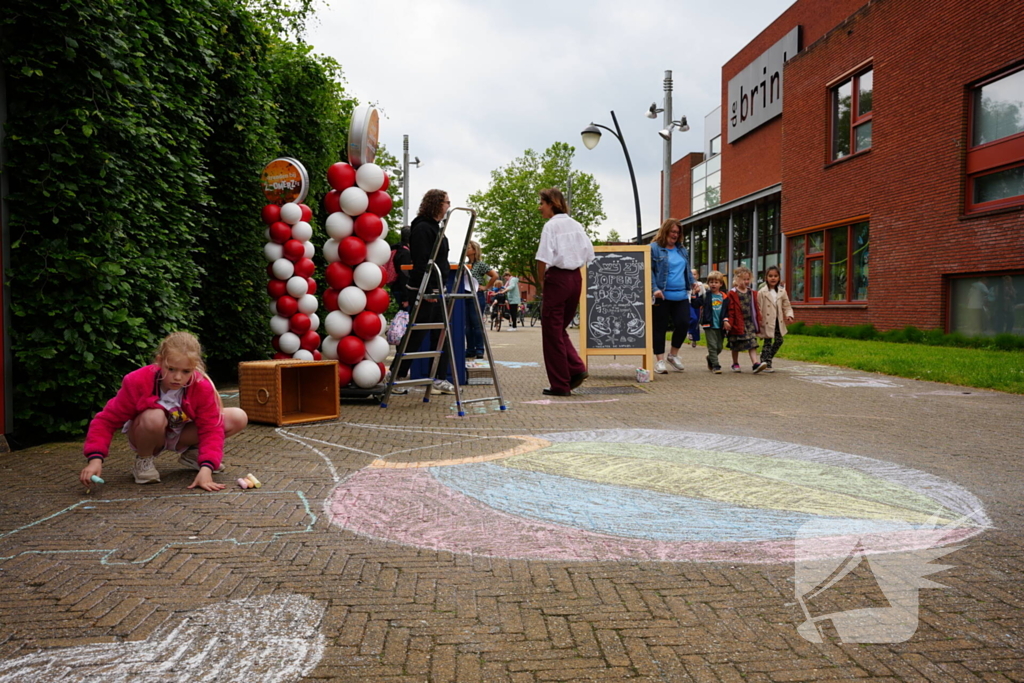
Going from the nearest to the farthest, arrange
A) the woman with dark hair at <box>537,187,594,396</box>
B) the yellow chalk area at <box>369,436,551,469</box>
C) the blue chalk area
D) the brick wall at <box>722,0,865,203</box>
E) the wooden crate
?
the blue chalk area < the yellow chalk area at <box>369,436,551,469</box> < the wooden crate < the woman with dark hair at <box>537,187,594,396</box> < the brick wall at <box>722,0,865,203</box>

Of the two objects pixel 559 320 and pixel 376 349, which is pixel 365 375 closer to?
pixel 376 349

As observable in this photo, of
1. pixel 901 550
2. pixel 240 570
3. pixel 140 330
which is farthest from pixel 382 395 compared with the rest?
pixel 901 550

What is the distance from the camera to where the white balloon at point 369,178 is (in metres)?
8.13

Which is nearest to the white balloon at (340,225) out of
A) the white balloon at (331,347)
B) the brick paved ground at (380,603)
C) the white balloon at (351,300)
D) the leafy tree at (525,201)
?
the white balloon at (351,300)

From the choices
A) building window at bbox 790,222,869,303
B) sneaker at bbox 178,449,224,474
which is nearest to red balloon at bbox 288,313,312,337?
sneaker at bbox 178,449,224,474

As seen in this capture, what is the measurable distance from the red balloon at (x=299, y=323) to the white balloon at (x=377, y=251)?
189cm

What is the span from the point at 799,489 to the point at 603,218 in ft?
187

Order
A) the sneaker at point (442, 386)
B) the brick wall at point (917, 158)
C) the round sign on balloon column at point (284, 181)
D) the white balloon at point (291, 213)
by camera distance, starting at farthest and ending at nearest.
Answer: the brick wall at point (917, 158) < the white balloon at point (291, 213) < the round sign on balloon column at point (284, 181) < the sneaker at point (442, 386)

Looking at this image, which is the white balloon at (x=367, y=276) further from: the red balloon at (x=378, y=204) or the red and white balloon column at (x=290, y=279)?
the red and white balloon column at (x=290, y=279)

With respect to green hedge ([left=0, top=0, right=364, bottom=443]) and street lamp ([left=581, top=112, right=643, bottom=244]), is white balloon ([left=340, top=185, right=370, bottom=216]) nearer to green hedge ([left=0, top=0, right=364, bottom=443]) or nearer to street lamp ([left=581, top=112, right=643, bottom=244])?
green hedge ([left=0, top=0, right=364, bottom=443])

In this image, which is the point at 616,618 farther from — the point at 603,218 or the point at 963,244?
the point at 603,218

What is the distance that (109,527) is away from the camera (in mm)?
3508

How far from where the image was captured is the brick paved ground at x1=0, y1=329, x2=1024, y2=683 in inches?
87.4

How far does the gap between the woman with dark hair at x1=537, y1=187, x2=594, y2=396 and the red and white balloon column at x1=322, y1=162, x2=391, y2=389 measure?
5.63 ft
